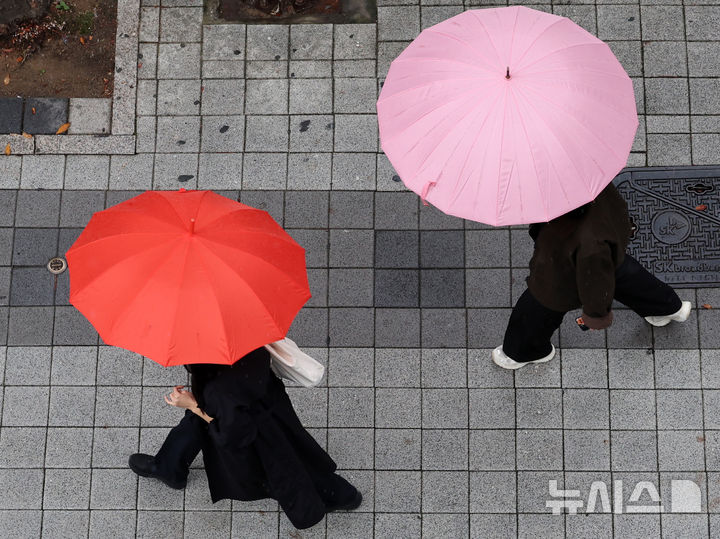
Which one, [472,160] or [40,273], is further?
[40,273]

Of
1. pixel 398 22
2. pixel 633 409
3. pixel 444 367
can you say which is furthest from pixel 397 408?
pixel 398 22

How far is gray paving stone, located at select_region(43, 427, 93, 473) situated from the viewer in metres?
5.45

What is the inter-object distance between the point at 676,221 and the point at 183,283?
3.68 m

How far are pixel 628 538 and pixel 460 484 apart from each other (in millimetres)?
1117

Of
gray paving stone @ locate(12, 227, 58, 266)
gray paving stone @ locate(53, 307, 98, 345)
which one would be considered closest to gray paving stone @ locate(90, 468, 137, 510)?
gray paving stone @ locate(53, 307, 98, 345)

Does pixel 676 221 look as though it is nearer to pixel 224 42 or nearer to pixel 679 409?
pixel 679 409

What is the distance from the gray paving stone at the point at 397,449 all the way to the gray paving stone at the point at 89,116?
9.91ft

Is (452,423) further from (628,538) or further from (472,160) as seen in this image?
(472,160)

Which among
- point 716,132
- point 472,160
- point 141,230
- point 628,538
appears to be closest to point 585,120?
point 472,160

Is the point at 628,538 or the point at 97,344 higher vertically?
the point at 97,344

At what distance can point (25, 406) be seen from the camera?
18.2ft

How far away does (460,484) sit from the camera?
5.35m

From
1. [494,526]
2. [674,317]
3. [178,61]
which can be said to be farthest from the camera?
[178,61]

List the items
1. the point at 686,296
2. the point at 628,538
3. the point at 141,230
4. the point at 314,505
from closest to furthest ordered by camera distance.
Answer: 1. the point at 141,230
2. the point at 314,505
3. the point at 628,538
4. the point at 686,296
